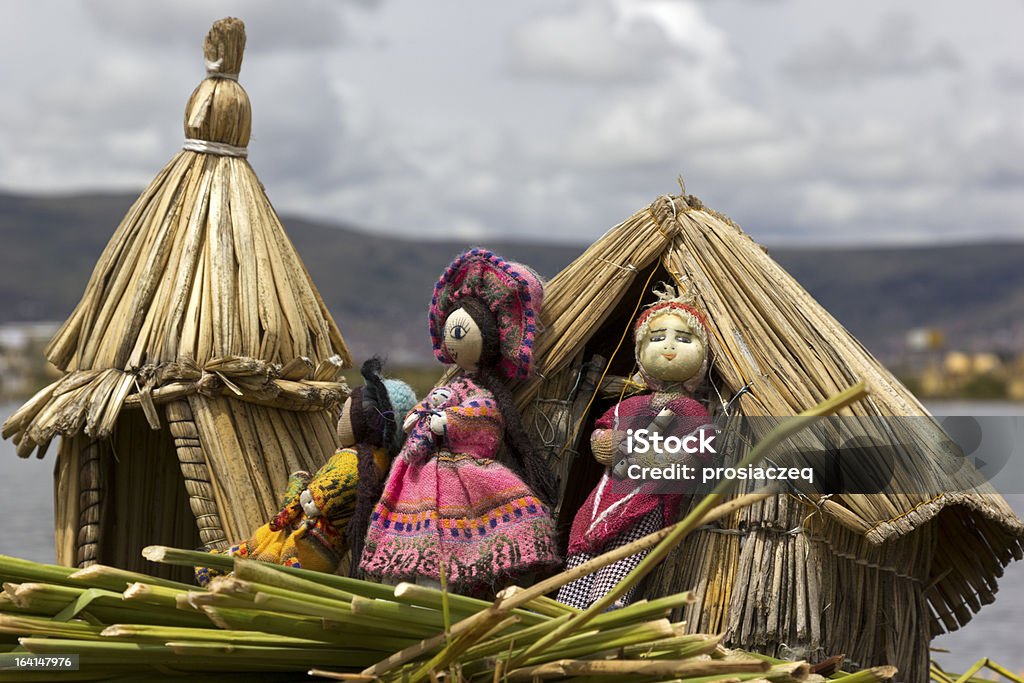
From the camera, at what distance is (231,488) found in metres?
4.76

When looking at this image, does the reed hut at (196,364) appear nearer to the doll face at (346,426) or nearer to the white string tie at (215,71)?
the white string tie at (215,71)

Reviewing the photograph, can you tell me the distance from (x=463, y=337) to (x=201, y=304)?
46.4 inches

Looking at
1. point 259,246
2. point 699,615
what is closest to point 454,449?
point 699,615

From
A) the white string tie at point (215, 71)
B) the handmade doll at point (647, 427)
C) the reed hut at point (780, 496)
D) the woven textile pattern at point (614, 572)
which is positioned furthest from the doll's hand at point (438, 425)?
the white string tie at point (215, 71)

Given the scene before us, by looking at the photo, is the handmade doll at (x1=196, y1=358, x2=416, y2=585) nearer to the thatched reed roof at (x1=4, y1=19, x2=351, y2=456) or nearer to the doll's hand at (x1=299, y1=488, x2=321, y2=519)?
the doll's hand at (x1=299, y1=488, x2=321, y2=519)

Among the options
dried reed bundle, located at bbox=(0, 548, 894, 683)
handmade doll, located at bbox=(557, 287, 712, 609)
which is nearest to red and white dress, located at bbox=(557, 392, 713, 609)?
handmade doll, located at bbox=(557, 287, 712, 609)

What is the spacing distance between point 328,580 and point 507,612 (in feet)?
1.56

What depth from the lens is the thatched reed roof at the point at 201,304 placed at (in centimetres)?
480

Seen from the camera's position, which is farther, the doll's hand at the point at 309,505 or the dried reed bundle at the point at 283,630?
the doll's hand at the point at 309,505

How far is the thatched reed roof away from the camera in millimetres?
4797

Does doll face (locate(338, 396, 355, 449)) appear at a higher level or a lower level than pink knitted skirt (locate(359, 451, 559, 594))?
higher

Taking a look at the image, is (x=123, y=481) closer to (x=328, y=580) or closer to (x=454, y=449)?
(x=454, y=449)

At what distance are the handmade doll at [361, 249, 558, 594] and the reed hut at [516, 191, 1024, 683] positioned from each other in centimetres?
16

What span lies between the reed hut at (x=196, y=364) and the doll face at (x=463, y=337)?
0.82 m
